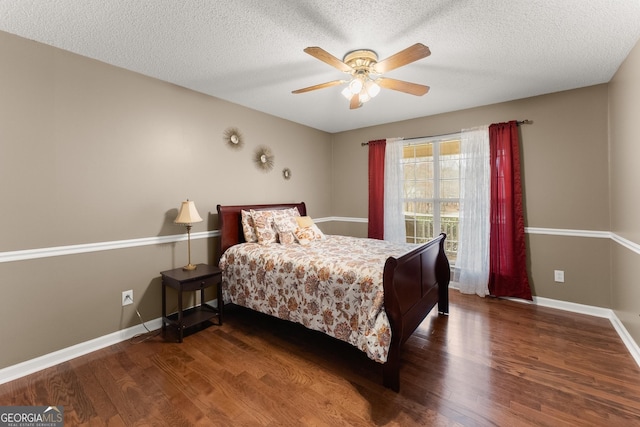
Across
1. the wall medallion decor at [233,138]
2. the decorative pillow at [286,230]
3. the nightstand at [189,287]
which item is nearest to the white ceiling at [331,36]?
the wall medallion decor at [233,138]

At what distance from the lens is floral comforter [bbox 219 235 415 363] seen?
6.65 ft

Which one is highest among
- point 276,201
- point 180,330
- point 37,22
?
point 37,22

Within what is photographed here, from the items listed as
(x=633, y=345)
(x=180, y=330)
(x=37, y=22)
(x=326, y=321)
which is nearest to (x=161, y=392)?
(x=180, y=330)

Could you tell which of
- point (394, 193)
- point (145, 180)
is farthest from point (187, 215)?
point (394, 193)

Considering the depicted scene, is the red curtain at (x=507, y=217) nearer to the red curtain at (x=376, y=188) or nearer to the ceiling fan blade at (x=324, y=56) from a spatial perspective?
the red curtain at (x=376, y=188)

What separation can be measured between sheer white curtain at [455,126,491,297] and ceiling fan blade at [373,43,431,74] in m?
2.19

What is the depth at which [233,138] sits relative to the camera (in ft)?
11.5

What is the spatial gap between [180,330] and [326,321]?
134cm

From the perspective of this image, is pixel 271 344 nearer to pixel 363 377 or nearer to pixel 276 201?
pixel 363 377

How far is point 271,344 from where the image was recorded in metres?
2.51

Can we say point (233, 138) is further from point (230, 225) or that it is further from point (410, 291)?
point (410, 291)

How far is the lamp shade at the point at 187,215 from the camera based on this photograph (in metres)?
2.76

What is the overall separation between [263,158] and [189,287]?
6.54ft

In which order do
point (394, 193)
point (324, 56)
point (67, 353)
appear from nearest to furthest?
point (324, 56)
point (67, 353)
point (394, 193)
